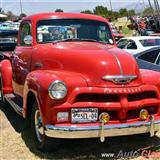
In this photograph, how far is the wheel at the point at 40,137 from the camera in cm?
639

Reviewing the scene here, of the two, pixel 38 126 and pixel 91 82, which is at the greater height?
pixel 91 82

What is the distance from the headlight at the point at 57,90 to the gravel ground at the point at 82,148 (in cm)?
89

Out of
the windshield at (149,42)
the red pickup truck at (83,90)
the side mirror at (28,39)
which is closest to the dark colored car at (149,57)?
the red pickup truck at (83,90)

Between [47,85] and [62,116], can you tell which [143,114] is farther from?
[47,85]

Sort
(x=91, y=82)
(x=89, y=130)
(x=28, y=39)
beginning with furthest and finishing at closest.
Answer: (x=28, y=39), (x=91, y=82), (x=89, y=130)

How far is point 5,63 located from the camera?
30.5 ft

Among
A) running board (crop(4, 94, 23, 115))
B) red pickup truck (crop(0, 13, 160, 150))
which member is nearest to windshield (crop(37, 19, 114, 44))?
red pickup truck (crop(0, 13, 160, 150))

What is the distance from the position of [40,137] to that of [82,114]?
870mm

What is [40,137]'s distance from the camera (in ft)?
21.6

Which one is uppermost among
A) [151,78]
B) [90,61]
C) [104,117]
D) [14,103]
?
[90,61]

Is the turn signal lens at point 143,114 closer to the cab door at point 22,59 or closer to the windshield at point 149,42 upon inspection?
the cab door at point 22,59

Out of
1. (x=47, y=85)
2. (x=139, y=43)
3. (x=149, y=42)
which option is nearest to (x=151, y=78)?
(x=47, y=85)

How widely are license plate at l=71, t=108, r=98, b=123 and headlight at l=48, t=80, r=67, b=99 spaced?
25 centimetres

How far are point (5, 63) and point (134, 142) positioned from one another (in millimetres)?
3374
